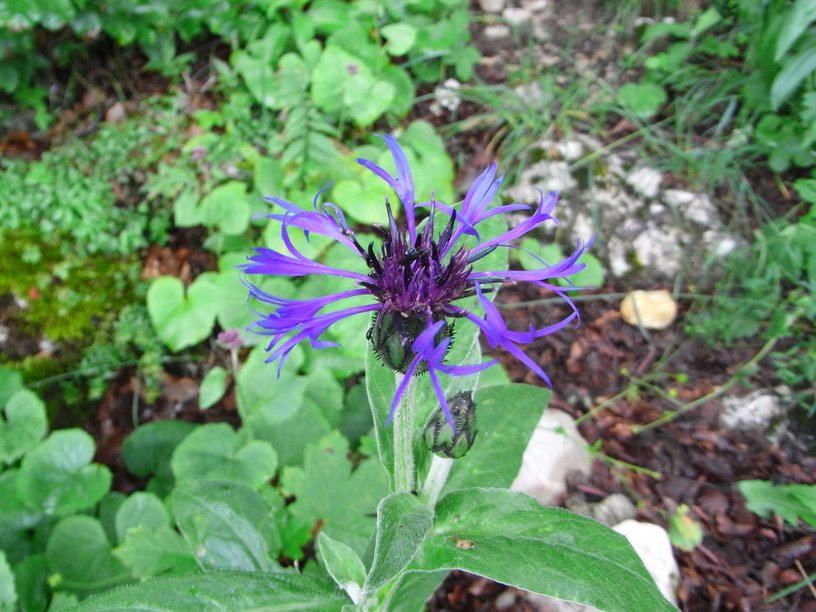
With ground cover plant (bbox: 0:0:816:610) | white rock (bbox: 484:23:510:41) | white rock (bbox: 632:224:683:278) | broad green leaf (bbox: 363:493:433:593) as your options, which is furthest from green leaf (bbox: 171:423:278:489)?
white rock (bbox: 484:23:510:41)

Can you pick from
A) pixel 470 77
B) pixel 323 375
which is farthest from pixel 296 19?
pixel 323 375

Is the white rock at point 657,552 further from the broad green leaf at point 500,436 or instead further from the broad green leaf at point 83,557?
the broad green leaf at point 83,557

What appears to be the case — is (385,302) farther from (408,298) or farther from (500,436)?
(500,436)

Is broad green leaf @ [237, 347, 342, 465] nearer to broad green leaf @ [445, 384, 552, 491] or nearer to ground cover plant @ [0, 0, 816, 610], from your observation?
ground cover plant @ [0, 0, 816, 610]

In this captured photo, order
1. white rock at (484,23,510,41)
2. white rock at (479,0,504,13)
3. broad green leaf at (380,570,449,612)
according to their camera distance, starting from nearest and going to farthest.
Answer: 1. broad green leaf at (380,570,449,612)
2. white rock at (484,23,510,41)
3. white rock at (479,0,504,13)

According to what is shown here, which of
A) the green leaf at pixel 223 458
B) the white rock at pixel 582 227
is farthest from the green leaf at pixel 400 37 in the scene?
the green leaf at pixel 223 458

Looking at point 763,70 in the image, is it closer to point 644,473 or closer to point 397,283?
point 644,473

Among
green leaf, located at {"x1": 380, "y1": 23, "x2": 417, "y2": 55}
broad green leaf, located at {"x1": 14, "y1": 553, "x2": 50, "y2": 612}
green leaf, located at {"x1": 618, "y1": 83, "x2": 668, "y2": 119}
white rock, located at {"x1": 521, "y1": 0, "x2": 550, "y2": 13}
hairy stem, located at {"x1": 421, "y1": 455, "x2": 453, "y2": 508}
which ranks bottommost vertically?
broad green leaf, located at {"x1": 14, "y1": 553, "x2": 50, "y2": 612}
